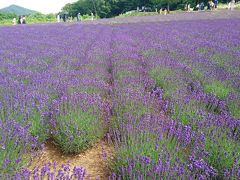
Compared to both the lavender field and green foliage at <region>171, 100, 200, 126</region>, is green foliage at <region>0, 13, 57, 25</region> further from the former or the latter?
green foliage at <region>171, 100, 200, 126</region>

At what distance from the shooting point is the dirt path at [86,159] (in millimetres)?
2533

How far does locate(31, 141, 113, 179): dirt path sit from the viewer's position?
253cm

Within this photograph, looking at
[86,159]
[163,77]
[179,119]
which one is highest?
[163,77]

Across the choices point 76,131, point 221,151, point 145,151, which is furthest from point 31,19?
point 221,151

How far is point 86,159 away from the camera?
2775 mm

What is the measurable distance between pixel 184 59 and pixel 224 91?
6.92 ft

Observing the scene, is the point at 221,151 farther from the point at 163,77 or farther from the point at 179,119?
the point at 163,77

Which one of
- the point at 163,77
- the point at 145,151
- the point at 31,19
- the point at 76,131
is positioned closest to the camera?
the point at 145,151

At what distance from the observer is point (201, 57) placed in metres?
5.82

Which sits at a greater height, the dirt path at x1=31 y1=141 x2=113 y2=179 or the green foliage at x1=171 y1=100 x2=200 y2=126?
the green foliage at x1=171 y1=100 x2=200 y2=126

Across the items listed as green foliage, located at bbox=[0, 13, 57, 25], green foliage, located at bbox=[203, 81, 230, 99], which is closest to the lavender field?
green foliage, located at bbox=[203, 81, 230, 99]

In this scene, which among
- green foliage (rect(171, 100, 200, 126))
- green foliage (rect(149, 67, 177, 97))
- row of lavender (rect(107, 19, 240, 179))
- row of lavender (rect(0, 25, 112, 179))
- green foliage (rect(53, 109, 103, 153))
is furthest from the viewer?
green foliage (rect(149, 67, 177, 97))

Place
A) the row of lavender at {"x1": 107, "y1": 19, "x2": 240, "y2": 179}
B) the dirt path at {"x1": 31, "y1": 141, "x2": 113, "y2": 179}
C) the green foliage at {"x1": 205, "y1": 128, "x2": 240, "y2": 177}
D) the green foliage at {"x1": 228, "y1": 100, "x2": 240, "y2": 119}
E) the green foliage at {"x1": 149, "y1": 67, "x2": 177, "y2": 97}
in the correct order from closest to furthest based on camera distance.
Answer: the row of lavender at {"x1": 107, "y1": 19, "x2": 240, "y2": 179} → the green foliage at {"x1": 205, "y1": 128, "x2": 240, "y2": 177} → the dirt path at {"x1": 31, "y1": 141, "x2": 113, "y2": 179} → the green foliage at {"x1": 228, "y1": 100, "x2": 240, "y2": 119} → the green foliage at {"x1": 149, "y1": 67, "x2": 177, "y2": 97}

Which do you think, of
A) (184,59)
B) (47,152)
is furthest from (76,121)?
(184,59)
